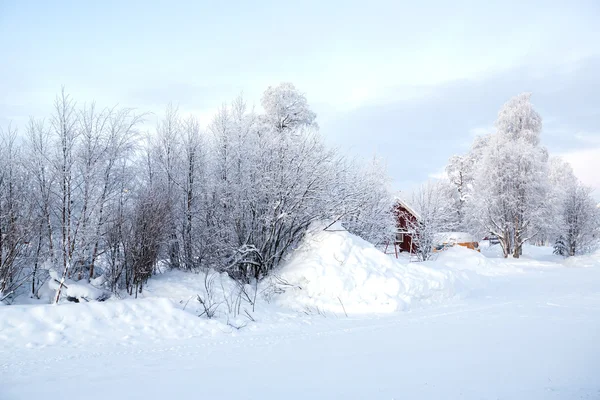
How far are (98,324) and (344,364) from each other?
4.77m

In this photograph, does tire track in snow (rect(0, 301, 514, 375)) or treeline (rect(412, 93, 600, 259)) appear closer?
tire track in snow (rect(0, 301, 514, 375))

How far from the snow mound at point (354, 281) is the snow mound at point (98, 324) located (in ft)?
11.8

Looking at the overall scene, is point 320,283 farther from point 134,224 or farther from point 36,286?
point 36,286

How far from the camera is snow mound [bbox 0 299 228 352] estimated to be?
686 cm

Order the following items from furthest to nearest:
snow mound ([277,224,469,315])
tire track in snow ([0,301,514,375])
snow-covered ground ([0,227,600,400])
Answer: snow mound ([277,224,469,315])
tire track in snow ([0,301,514,375])
snow-covered ground ([0,227,600,400])

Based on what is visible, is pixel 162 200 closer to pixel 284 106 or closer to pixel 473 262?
pixel 284 106

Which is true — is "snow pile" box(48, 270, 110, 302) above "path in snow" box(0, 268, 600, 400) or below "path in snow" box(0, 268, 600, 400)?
above

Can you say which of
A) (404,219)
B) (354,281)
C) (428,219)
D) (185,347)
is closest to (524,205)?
(404,219)

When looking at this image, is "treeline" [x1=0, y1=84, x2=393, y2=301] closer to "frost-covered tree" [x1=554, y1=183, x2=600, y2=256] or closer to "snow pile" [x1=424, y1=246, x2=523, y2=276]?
"snow pile" [x1=424, y1=246, x2=523, y2=276]

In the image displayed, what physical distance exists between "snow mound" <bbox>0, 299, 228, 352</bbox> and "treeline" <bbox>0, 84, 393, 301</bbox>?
227 cm

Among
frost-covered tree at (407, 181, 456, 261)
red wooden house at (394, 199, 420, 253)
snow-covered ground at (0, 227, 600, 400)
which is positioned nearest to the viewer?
snow-covered ground at (0, 227, 600, 400)

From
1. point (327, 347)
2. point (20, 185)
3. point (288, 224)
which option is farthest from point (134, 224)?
point (327, 347)

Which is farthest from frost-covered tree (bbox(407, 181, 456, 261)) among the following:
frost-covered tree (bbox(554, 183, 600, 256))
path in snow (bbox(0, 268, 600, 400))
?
path in snow (bbox(0, 268, 600, 400))

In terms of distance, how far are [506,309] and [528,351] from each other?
4153mm
